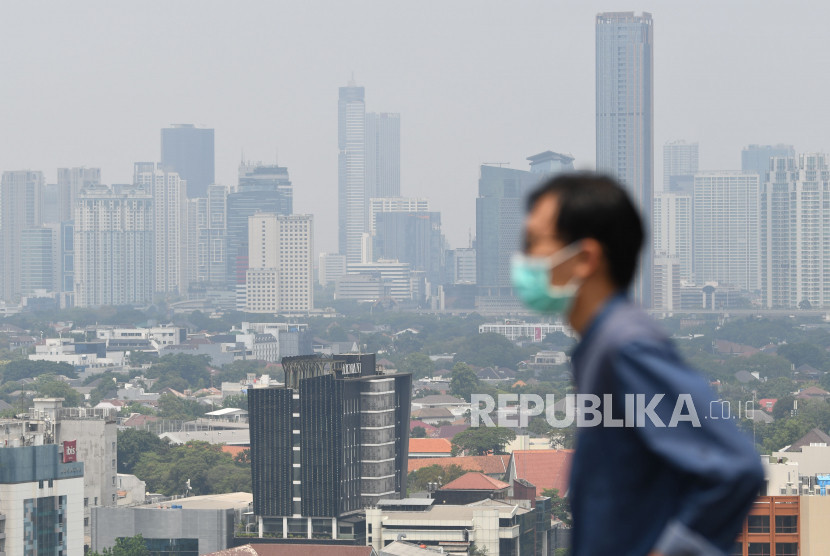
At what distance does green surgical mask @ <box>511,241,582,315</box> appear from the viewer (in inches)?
68.6

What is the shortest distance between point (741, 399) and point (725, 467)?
6179 cm

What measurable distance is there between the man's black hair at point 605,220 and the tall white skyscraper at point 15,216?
163 m

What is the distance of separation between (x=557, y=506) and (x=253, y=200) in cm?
12912

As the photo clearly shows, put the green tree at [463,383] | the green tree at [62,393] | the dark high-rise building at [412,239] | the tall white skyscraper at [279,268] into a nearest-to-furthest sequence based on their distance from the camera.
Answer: the green tree at [62,393] → the green tree at [463,383] → the tall white skyscraper at [279,268] → the dark high-rise building at [412,239]

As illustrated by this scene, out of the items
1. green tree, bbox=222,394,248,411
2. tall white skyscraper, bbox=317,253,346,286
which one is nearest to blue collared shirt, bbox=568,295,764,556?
green tree, bbox=222,394,248,411

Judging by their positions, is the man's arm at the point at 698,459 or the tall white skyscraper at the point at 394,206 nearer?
the man's arm at the point at 698,459

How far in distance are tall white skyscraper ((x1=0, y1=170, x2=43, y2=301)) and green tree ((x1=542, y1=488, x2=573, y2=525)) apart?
131m

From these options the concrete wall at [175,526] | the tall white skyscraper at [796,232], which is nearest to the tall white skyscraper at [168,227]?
the tall white skyscraper at [796,232]

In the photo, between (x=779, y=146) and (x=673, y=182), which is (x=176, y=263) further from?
(x=779, y=146)

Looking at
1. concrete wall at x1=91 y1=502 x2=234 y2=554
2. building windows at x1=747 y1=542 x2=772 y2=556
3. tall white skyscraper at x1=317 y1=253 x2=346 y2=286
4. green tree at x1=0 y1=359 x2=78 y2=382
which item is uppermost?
tall white skyscraper at x1=317 y1=253 x2=346 y2=286

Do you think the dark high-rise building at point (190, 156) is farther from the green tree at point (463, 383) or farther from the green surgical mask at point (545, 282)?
the green surgical mask at point (545, 282)

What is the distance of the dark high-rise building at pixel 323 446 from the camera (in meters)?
31.1

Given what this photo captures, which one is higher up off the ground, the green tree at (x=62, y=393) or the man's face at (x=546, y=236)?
the man's face at (x=546, y=236)

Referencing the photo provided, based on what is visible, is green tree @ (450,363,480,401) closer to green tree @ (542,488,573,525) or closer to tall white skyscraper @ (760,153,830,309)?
green tree @ (542,488,573,525)
